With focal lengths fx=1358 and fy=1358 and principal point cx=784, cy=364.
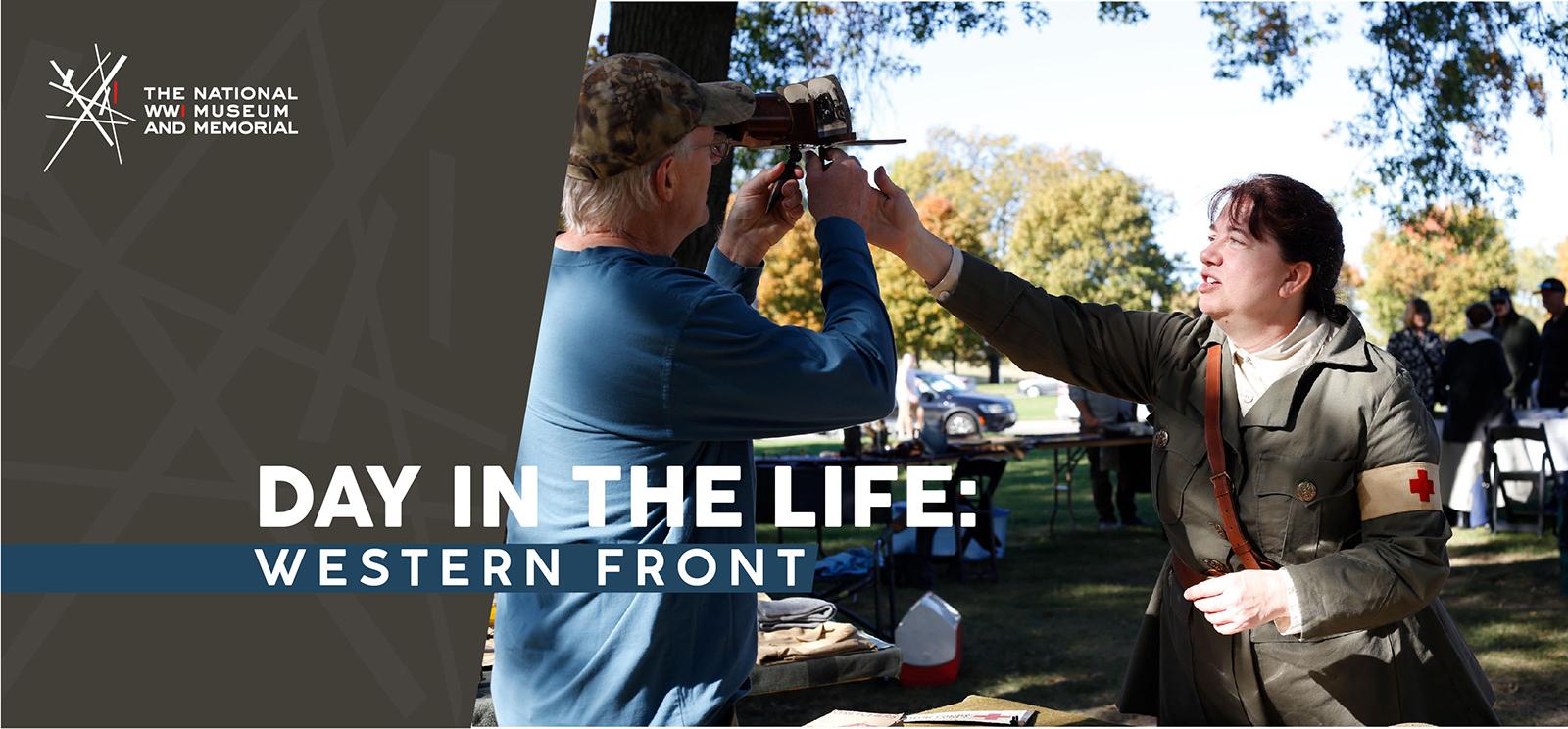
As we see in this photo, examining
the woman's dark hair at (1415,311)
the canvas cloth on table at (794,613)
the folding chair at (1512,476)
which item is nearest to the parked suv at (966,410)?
the woman's dark hair at (1415,311)

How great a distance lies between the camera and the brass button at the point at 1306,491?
2420 mm

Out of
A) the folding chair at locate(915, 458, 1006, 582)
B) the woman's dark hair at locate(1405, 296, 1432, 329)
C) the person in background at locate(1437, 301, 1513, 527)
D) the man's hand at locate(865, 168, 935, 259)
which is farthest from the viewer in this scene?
the woman's dark hair at locate(1405, 296, 1432, 329)

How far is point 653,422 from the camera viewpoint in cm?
197

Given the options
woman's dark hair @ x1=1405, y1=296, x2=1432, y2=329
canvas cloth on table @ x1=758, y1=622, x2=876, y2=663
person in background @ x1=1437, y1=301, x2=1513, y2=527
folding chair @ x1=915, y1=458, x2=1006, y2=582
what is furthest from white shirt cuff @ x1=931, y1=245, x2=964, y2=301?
woman's dark hair @ x1=1405, y1=296, x2=1432, y2=329

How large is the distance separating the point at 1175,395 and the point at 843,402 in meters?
0.94

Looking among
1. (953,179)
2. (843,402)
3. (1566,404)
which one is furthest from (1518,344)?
(953,179)

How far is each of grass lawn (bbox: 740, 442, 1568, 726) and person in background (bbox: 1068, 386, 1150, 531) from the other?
28 cm

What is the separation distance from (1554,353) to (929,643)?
24.7 ft

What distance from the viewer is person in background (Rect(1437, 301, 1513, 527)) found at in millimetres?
10297

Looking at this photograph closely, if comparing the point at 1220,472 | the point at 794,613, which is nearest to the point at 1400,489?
the point at 1220,472

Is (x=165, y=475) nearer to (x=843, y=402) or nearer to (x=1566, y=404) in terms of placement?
(x=843, y=402)

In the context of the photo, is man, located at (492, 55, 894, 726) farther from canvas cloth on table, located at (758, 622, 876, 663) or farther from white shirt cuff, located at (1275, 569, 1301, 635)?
canvas cloth on table, located at (758, 622, 876, 663)

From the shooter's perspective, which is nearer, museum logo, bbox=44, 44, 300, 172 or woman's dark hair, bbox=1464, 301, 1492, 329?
museum logo, bbox=44, 44, 300, 172

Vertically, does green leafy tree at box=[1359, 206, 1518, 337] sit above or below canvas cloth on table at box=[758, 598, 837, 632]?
above
